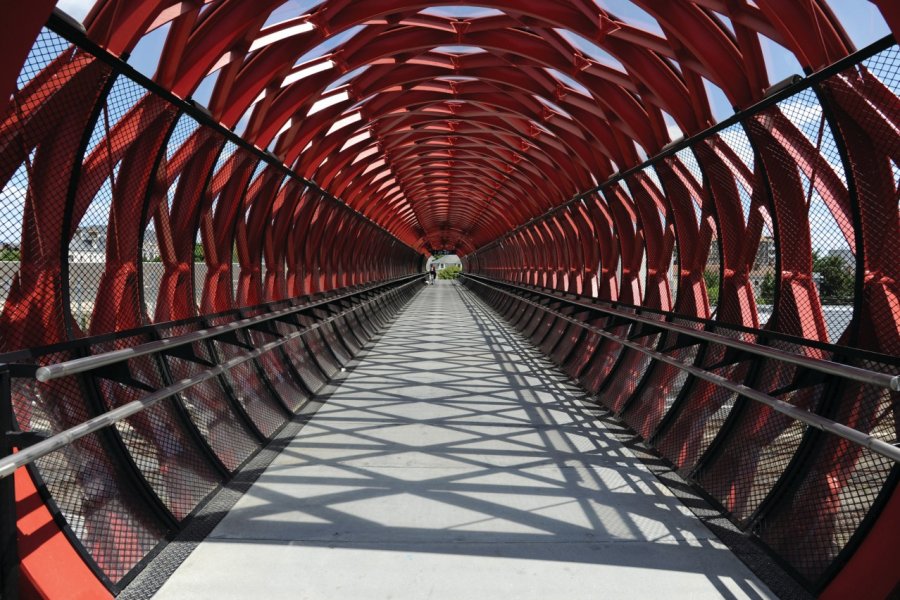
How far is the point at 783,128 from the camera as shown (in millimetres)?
5332

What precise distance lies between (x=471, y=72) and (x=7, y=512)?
11.0 m

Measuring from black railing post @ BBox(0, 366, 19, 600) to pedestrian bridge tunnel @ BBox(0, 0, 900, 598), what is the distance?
17mm

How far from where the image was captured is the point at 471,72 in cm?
1276

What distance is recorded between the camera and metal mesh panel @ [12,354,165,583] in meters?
3.95

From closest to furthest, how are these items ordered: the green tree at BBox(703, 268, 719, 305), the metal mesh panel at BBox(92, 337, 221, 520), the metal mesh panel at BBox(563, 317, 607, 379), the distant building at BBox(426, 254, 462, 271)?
the metal mesh panel at BBox(92, 337, 221, 520) → the green tree at BBox(703, 268, 719, 305) → the metal mesh panel at BBox(563, 317, 607, 379) → the distant building at BBox(426, 254, 462, 271)

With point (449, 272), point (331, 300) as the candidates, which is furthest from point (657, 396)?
point (449, 272)

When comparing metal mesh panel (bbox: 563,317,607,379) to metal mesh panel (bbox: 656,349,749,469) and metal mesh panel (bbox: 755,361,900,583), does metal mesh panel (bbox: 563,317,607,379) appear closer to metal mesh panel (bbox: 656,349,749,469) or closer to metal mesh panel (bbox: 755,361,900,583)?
metal mesh panel (bbox: 656,349,749,469)

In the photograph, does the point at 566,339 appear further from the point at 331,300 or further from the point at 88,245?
the point at 88,245

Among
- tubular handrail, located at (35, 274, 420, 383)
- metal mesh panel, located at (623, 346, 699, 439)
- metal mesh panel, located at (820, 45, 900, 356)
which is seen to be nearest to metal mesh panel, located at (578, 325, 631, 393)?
metal mesh panel, located at (623, 346, 699, 439)

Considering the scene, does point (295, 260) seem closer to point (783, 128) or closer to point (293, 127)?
point (293, 127)

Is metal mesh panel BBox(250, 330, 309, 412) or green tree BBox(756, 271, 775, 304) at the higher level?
green tree BBox(756, 271, 775, 304)

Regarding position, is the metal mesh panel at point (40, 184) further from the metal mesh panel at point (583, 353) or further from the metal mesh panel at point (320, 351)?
the metal mesh panel at point (583, 353)

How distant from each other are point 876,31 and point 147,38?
4960mm

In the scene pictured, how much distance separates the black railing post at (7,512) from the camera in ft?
10.3
